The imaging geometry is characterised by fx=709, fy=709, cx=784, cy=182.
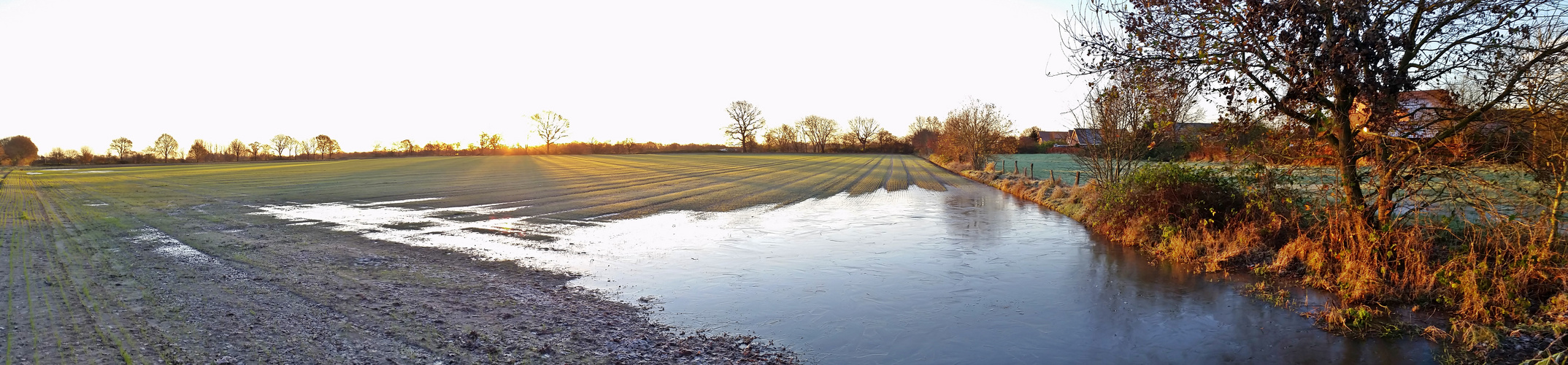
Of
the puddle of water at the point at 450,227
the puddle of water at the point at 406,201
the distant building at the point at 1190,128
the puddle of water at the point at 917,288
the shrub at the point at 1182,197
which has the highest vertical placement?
the distant building at the point at 1190,128

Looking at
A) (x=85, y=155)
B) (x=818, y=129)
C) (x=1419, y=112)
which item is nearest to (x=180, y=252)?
(x=1419, y=112)

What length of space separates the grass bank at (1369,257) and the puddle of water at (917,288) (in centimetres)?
Result: 49

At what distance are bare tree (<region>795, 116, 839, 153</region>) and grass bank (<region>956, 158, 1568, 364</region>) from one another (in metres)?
107

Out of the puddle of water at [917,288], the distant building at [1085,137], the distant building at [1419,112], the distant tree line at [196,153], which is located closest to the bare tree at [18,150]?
the distant tree line at [196,153]

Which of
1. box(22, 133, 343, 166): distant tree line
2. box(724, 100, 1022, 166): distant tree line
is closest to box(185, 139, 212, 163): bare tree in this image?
box(22, 133, 343, 166): distant tree line

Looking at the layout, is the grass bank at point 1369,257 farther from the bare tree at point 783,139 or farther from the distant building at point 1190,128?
the bare tree at point 783,139

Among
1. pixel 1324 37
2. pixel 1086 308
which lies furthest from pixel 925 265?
pixel 1324 37

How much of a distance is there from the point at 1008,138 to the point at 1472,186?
130 feet

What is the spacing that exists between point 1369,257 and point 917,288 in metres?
4.94

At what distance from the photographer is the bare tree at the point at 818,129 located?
11906 centimetres

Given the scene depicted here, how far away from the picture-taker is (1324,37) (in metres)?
7.68

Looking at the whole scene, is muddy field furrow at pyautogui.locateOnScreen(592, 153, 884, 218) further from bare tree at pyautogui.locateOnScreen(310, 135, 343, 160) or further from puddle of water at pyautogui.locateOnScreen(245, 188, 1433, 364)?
bare tree at pyautogui.locateOnScreen(310, 135, 343, 160)

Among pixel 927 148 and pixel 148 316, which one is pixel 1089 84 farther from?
pixel 927 148

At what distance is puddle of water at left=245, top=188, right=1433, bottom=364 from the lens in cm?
625
